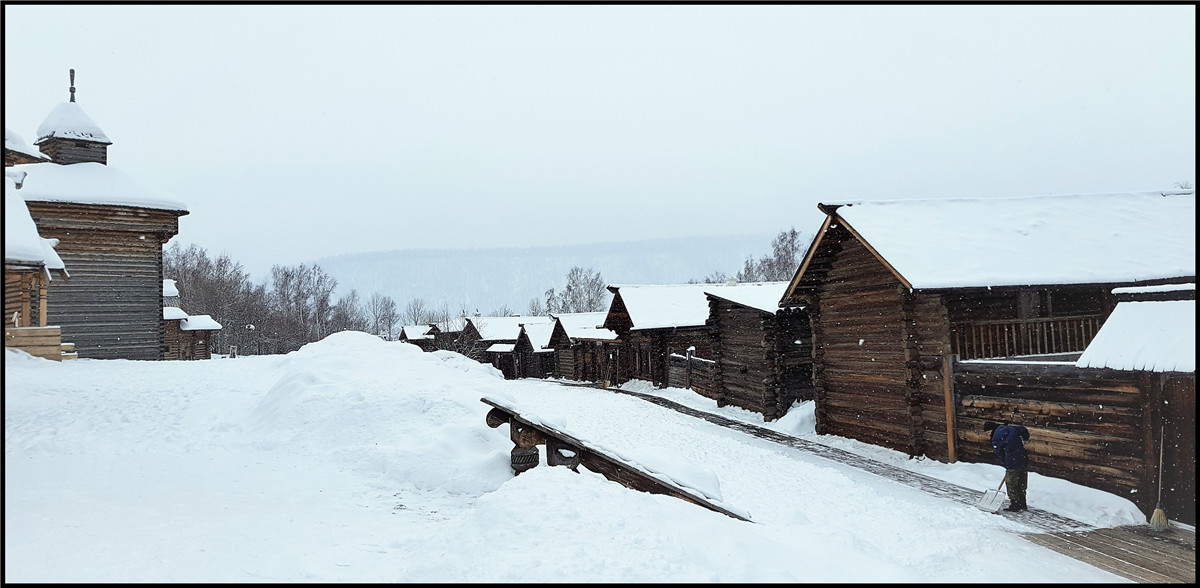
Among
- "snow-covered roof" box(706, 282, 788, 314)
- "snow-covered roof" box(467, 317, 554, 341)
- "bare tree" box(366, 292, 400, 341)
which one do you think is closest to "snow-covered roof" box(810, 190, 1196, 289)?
"snow-covered roof" box(706, 282, 788, 314)

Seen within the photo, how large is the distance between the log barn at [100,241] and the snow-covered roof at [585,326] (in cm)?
2190

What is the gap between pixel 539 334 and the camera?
53.5m

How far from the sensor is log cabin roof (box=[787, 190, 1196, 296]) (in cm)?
1358

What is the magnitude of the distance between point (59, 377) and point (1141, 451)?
18.7 meters

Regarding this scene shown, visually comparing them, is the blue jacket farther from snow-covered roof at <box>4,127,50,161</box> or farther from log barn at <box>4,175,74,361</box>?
snow-covered roof at <box>4,127,50,161</box>

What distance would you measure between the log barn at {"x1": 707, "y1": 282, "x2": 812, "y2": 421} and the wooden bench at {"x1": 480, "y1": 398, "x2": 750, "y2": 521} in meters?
12.7

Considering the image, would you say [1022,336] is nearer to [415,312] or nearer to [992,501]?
[992,501]

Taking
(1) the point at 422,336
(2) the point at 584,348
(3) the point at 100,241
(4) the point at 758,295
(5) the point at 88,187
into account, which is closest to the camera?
(3) the point at 100,241

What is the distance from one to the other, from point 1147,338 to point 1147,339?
2cm

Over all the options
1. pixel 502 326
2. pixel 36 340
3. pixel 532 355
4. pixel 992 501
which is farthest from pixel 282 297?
pixel 992 501

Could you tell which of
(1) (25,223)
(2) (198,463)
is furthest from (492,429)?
(1) (25,223)

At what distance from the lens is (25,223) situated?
12.2 meters

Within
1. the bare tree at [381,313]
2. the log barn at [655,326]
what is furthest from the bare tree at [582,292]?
the log barn at [655,326]

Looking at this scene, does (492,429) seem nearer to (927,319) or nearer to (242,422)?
(242,422)
